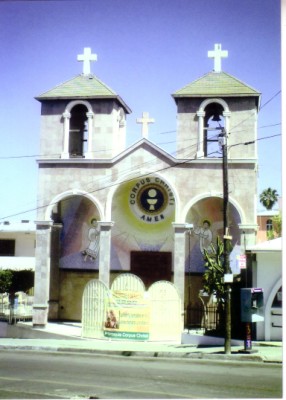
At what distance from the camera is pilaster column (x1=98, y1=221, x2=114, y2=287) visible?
2172 cm

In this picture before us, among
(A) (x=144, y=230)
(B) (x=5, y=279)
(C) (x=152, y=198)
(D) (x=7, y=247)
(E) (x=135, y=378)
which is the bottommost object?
(E) (x=135, y=378)

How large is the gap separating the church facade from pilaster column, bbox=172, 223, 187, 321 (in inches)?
1.3

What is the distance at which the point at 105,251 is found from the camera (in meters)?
21.8

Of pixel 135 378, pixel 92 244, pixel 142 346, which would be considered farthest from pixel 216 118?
pixel 135 378

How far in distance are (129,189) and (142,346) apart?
6887 mm

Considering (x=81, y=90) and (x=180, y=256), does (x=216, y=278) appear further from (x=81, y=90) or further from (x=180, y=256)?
(x=81, y=90)

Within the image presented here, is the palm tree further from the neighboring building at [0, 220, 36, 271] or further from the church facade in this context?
the neighboring building at [0, 220, 36, 271]

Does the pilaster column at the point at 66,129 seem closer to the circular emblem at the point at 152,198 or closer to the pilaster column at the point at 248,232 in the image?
the circular emblem at the point at 152,198

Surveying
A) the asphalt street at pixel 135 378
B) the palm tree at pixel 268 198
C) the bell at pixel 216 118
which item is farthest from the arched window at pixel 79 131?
the asphalt street at pixel 135 378

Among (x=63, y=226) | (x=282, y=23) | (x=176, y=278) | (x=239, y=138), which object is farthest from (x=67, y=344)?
(x=282, y=23)

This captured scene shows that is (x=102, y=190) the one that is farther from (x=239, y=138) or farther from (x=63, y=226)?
(x=239, y=138)

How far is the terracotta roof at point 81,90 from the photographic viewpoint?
Result: 74.0 ft

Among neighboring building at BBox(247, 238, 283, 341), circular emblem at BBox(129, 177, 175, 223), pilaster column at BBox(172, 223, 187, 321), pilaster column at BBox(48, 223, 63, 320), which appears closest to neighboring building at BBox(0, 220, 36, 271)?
pilaster column at BBox(48, 223, 63, 320)

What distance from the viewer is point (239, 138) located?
2158cm
